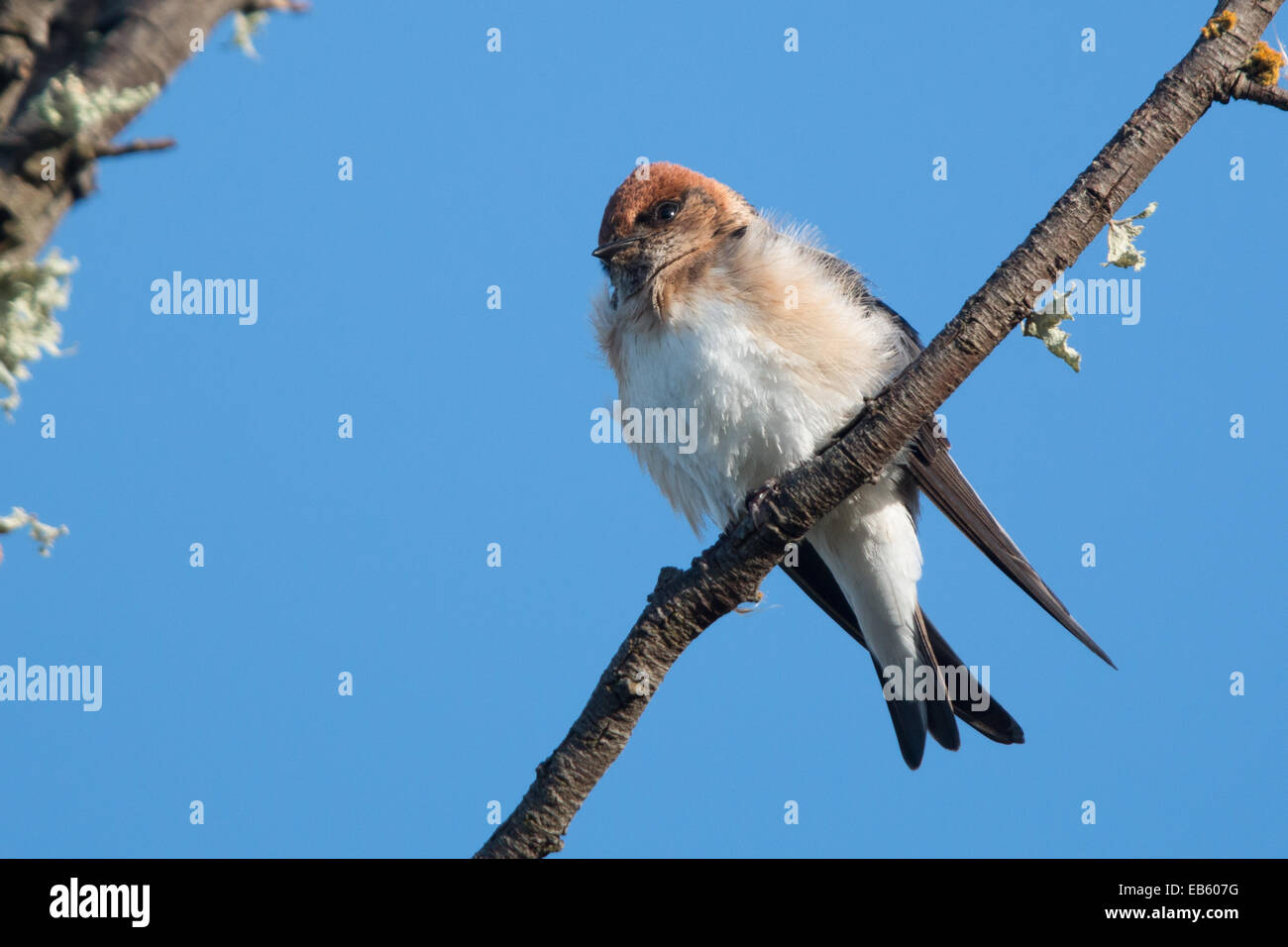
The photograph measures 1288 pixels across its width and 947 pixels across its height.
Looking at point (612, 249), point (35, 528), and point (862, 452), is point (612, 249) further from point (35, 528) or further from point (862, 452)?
point (35, 528)

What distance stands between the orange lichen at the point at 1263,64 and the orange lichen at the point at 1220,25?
0.08m

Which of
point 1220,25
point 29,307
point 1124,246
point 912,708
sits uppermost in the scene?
point 1220,25

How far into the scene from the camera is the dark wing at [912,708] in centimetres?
461

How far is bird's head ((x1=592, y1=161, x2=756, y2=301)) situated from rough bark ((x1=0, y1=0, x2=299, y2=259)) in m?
3.78

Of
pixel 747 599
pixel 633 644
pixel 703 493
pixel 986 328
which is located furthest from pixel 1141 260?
pixel 703 493

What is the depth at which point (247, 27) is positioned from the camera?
4.91 ft

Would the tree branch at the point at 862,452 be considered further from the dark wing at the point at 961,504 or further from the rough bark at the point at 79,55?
the rough bark at the point at 79,55

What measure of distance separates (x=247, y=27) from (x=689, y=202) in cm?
401

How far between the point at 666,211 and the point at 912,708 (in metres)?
2.36

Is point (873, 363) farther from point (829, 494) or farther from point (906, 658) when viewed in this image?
point (829, 494)

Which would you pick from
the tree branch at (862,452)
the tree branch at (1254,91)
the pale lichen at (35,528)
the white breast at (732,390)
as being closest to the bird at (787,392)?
the white breast at (732,390)

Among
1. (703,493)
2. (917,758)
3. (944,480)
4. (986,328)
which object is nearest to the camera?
(986,328)

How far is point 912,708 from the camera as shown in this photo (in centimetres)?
491

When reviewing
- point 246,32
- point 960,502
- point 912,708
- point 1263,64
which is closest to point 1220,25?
point 1263,64
